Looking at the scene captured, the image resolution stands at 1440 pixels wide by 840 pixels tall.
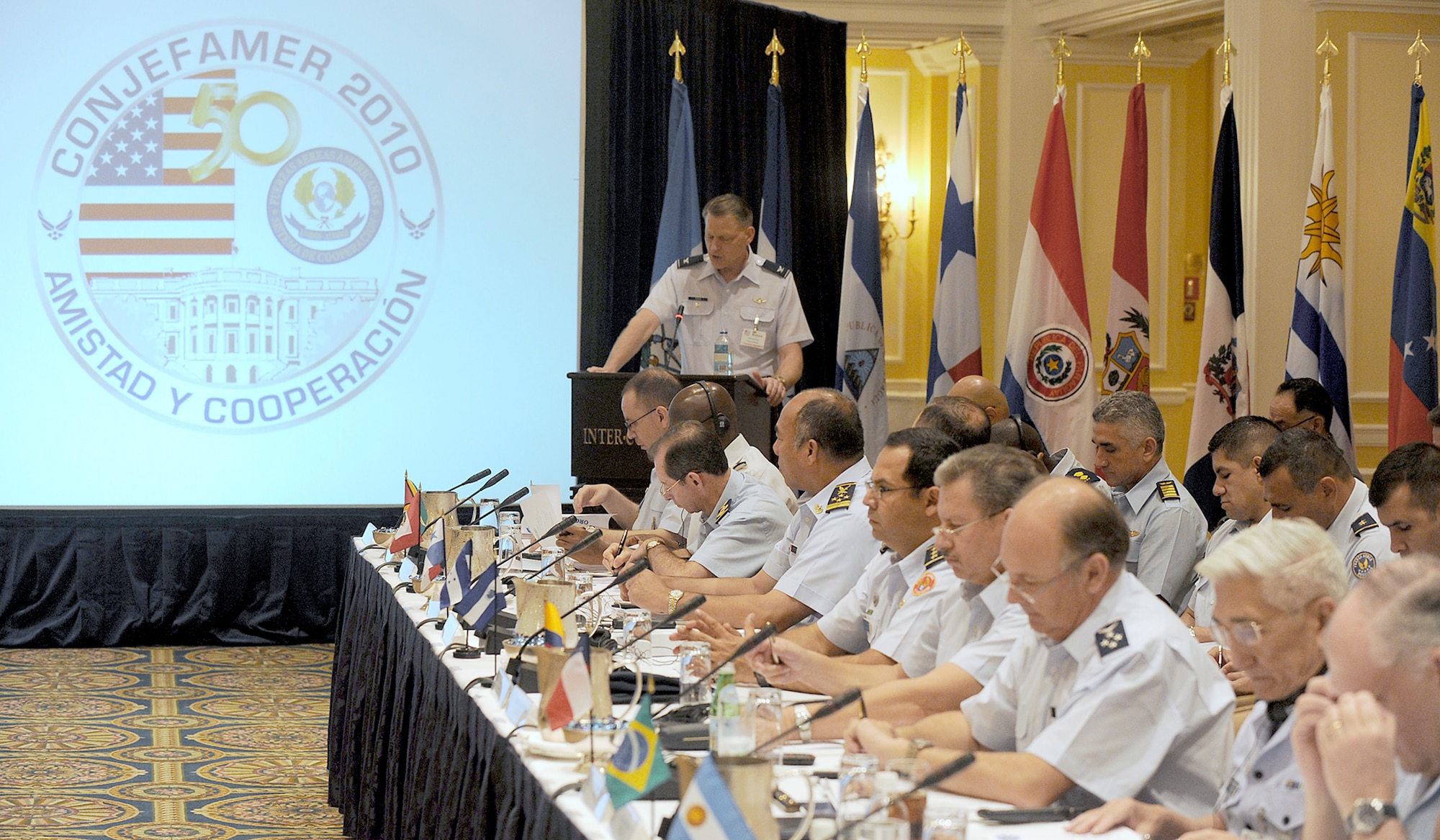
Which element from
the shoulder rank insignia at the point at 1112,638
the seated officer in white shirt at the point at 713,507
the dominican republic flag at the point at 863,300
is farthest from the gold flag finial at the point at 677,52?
the shoulder rank insignia at the point at 1112,638

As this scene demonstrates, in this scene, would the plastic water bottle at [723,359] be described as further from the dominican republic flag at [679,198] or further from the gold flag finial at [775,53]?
the gold flag finial at [775,53]

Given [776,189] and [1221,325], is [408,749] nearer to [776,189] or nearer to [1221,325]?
[776,189]

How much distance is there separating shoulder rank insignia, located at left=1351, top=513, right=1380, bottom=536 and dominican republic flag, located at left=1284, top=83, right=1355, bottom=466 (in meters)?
2.58

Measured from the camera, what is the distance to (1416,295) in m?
6.07

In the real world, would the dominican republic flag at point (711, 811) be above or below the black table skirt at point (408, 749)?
above

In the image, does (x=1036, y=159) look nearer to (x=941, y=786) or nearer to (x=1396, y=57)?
(x=1396, y=57)

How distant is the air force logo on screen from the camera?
6.43 metres

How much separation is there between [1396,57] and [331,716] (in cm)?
514

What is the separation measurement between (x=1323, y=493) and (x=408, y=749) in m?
2.19

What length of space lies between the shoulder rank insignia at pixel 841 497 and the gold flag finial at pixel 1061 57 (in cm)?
378

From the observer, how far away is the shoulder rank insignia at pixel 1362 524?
12.1 ft

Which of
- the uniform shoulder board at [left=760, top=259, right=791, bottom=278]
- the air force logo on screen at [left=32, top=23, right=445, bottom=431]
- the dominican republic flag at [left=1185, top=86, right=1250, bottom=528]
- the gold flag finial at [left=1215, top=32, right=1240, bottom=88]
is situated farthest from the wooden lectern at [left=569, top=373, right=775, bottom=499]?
the gold flag finial at [left=1215, top=32, right=1240, bottom=88]

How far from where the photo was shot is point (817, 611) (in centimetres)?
360

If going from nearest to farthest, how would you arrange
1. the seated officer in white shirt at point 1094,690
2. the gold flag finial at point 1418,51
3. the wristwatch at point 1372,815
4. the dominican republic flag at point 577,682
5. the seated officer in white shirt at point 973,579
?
the wristwatch at point 1372,815
the seated officer in white shirt at point 1094,690
the dominican republic flag at point 577,682
the seated officer in white shirt at point 973,579
the gold flag finial at point 1418,51
